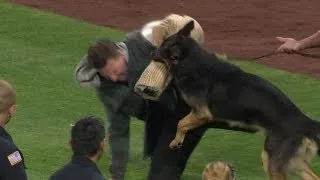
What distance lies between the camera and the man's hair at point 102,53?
248 inches

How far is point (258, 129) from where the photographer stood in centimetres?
645

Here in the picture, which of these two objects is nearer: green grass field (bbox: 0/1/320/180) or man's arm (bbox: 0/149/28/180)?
man's arm (bbox: 0/149/28/180)

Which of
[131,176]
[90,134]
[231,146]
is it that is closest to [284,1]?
[231,146]

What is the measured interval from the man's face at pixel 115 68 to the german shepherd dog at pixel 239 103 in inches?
9.3

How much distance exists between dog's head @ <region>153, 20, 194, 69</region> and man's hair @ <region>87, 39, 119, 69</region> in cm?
30

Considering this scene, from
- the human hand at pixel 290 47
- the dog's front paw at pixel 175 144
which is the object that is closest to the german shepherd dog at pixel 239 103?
the dog's front paw at pixel 175 144

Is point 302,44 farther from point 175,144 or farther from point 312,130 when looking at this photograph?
point 175,144

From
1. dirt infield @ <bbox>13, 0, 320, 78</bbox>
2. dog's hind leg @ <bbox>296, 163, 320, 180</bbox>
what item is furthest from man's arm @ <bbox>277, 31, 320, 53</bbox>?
dirt infield @ <bbox>13, 0, 320, 78</bbox>

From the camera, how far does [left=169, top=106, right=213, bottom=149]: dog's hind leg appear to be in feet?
21.0

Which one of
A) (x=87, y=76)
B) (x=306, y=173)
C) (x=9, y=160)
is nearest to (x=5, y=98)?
(x=9, y=160)

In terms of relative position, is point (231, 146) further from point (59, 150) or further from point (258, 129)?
point (258, 129)

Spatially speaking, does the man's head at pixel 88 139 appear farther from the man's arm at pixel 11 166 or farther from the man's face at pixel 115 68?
the man's face at pixel 115 68

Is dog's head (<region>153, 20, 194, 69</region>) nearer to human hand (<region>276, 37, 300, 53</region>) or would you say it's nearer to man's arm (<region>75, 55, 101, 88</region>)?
man's arm (<region>75, 55, 101, 88</region>)

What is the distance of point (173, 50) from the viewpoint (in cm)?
629
